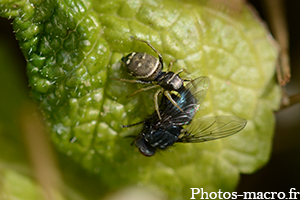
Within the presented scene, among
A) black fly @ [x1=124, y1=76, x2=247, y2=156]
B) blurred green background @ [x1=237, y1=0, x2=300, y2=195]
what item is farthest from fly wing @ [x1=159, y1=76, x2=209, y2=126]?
blurred green background @ [x1=237, y1=0, x2=300, y2=195]

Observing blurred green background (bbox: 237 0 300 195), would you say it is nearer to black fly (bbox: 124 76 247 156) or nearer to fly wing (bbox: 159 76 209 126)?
black fly (bbox: 124 76 247 156)

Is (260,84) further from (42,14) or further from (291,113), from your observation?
(42,14)

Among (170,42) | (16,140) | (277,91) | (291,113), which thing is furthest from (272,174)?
(16,140)

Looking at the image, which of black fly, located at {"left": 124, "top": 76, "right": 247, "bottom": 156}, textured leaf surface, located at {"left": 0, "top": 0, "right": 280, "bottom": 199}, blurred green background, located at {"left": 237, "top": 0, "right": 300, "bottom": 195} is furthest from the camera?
blurred green background, located at {"left": 237, "top": 0, "right": 300, "bottom": 195}

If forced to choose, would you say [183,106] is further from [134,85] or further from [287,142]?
[287,142]

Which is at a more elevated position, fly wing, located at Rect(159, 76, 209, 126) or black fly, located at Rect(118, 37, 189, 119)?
black fly, located at Rect(118, 37, 189, 119)

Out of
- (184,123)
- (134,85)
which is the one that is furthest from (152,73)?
(184,123)

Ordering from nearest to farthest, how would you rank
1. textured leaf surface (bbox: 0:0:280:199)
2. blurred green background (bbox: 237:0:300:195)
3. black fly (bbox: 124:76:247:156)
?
textured leaf surface (bbox: 0:0:280:199)
black fly (bbox: 124:76:247:156)
blurred green background (bbox: 237:0:300:195)
